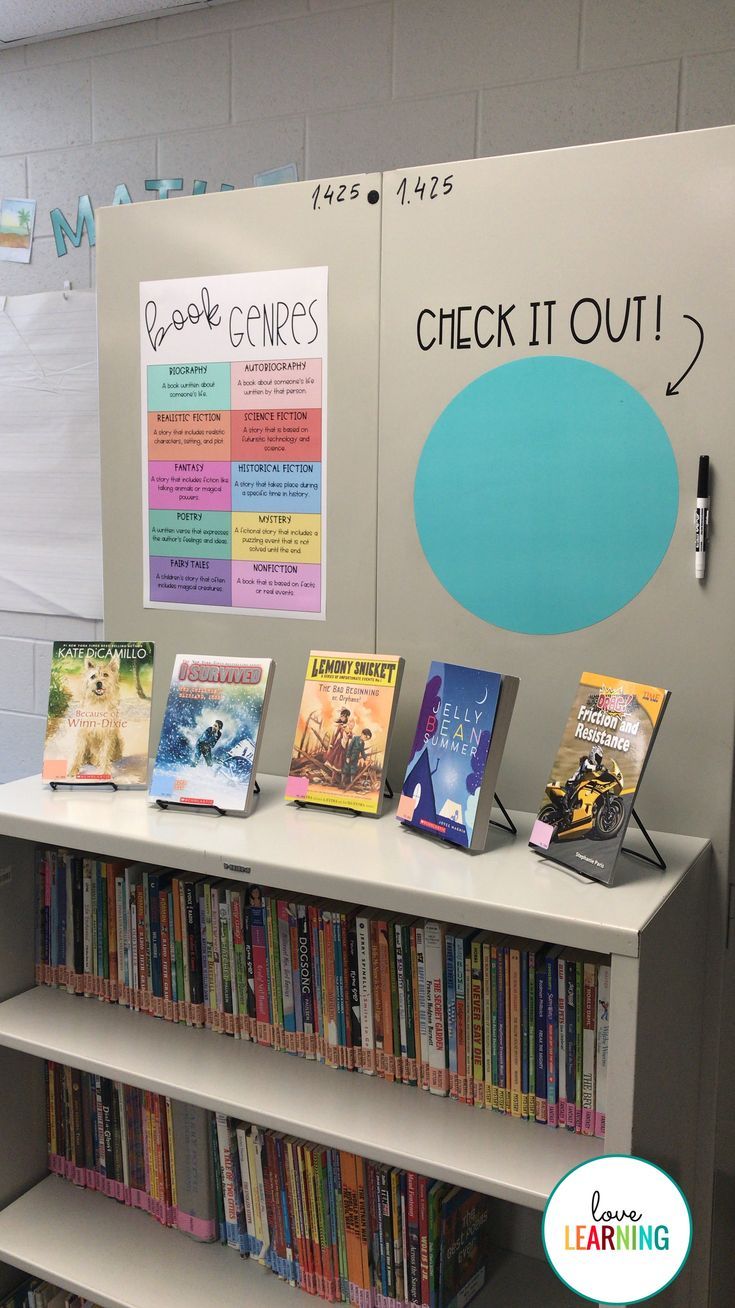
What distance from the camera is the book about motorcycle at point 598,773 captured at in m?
1.29

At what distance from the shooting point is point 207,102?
2.21 m

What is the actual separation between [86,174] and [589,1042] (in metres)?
2.17

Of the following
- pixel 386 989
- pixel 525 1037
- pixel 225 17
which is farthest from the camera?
pixel 225 17

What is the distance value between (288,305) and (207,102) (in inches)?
32.9

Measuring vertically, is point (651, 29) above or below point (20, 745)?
above

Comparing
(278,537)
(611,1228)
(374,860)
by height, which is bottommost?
(611,1228)

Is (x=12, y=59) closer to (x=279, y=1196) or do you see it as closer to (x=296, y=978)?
(x=296, y=978)

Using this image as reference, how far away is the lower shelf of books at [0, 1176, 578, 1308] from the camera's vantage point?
1.59 metres

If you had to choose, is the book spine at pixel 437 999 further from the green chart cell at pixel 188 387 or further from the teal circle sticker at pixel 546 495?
the green chart cell at pixel 188 387

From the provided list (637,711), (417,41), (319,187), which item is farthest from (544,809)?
(417,41)

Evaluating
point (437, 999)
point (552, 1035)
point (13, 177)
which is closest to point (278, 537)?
point (437, 999)

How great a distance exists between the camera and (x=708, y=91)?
1.75 m

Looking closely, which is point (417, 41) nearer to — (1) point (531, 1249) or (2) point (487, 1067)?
(2) point (487, 1067)

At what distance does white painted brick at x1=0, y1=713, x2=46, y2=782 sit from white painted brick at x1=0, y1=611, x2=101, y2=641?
21 cm
